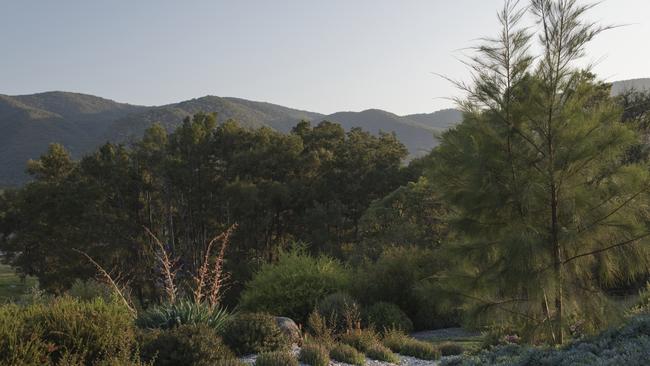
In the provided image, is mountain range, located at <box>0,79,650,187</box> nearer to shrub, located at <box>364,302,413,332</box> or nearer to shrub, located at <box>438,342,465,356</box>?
shrub, located at <box>364,302,413,332</box>

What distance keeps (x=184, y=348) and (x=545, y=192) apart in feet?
19.9

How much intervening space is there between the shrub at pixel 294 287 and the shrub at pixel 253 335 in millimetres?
8555

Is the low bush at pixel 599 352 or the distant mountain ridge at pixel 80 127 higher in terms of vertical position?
the distant mountain ridge at pixel 80 127

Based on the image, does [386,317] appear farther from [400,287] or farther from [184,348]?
[184,348]

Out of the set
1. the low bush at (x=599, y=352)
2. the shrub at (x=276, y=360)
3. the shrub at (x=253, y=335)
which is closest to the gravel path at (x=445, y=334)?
the shrub at (x=253, y=335)

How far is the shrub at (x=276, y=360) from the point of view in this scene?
772 centimetres

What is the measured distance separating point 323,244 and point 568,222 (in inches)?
1065

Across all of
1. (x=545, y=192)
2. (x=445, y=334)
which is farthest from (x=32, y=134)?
(x=545, y=192)

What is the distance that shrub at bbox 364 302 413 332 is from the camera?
16.2 meters

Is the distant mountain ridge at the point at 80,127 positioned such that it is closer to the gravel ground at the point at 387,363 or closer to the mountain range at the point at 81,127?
the mountain range at the point at 81,127

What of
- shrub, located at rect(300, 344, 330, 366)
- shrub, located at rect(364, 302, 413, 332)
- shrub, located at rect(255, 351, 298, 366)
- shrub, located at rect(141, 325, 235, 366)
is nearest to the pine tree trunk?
shrub, located at rect(300, 344, 330, 366)

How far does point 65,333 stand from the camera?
24.1 ft

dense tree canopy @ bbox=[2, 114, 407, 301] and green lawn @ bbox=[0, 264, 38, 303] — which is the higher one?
dense tree canopy @ bbox=[2, 114, 407, 301]

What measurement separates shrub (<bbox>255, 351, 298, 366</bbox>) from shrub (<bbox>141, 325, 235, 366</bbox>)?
54 centimetres
